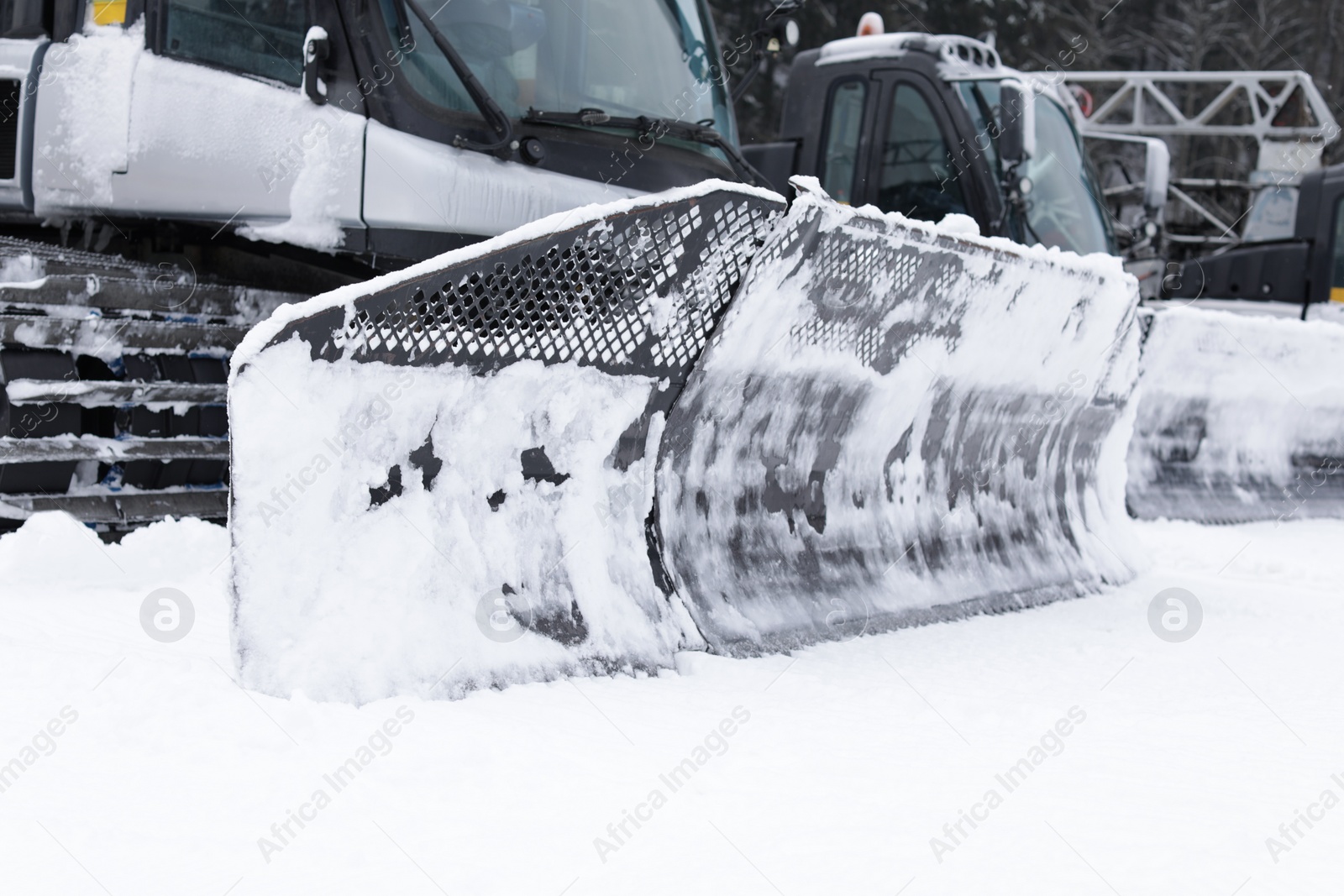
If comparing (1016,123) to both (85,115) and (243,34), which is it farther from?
(85,115)

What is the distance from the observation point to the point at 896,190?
7.78m

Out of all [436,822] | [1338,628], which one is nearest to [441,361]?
[436,822]

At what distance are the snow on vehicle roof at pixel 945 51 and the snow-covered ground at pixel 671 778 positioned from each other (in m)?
4.62

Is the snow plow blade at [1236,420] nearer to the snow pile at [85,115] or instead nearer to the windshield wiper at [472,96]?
the windshield wiper at [472,96]

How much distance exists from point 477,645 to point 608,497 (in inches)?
24.9

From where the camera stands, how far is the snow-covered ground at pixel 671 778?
84.4 inches

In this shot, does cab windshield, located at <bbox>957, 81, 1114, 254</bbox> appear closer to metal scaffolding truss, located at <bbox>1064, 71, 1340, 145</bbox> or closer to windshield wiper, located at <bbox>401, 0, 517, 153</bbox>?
windshield wiper, located at <bbox>401, 0, 517, 153</bbox>

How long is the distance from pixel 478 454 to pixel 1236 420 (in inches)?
233

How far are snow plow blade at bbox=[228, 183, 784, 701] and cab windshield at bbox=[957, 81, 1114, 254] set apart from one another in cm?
426

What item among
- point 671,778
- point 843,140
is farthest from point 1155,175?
point 671,778

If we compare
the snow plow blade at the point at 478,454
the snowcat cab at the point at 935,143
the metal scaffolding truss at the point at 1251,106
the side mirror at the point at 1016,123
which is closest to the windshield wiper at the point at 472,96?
the snow plow blade at the point at 478,454

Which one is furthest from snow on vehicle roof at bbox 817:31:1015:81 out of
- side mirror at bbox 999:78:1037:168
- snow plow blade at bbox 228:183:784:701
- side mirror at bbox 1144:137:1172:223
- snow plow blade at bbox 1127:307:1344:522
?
snow plow blade at bbox 228:183:784:701

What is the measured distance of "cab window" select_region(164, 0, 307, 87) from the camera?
4.47 metres

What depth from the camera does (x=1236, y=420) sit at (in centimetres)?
779
